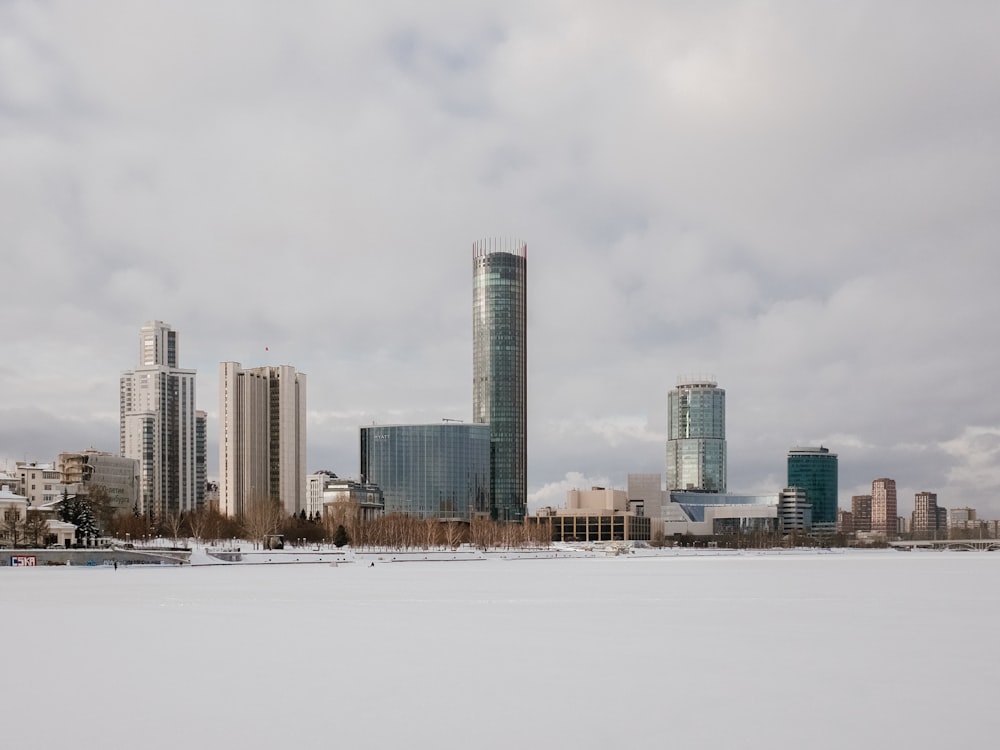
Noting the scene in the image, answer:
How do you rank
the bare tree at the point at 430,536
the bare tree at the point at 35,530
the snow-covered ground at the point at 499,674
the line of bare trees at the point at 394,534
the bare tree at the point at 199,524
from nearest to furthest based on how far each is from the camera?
the snow-covered ground at the point at 499,674, the bare tree at the point at 35,530, the bare tree at the point at 199,524, the line of bare trees at the point at 394,534, the bare tree at the point at 430,536

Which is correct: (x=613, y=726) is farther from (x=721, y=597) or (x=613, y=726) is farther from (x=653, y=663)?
(x=721, y=597)

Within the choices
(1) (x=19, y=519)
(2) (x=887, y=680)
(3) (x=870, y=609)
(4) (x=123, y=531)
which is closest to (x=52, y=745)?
(2) (x=887, y=680)

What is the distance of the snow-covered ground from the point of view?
19828mm

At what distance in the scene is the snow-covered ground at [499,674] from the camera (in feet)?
65.1

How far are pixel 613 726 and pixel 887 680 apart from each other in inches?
351

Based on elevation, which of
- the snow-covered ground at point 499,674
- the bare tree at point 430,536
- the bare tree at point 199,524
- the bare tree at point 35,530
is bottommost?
the bare tree at point 430,536

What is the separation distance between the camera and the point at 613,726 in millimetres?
20297

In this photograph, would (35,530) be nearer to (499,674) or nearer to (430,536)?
(430,536)

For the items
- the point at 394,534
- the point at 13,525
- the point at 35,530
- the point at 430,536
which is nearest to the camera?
the point at 35,530

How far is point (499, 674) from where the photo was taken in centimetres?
2692

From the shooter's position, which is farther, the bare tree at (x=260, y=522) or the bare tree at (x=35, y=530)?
the bare tree at (x=260, y=522)

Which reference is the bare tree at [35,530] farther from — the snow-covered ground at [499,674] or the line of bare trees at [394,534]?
the snow-covered ground at [499,674]

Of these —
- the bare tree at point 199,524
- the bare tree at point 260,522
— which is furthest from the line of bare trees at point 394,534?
the bare tree at point 199,524

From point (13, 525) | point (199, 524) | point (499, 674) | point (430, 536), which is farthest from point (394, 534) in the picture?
point (499, 674)
